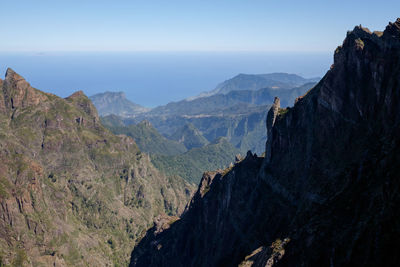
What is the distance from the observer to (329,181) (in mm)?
57781

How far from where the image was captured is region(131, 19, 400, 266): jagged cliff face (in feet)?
131

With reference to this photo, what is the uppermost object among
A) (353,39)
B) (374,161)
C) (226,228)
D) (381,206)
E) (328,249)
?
(353,39)

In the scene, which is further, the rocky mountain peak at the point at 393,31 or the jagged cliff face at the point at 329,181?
the rocky mountain peak at the point at 393,31

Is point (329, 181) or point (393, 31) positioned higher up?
point (393, 31)

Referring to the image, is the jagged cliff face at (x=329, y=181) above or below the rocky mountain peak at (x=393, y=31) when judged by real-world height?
below

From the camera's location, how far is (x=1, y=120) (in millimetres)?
198375

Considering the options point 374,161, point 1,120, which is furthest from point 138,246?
point 374,161

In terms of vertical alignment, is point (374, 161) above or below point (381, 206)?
above

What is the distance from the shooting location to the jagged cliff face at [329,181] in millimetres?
39906

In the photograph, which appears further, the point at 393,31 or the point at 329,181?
the point at 329,181

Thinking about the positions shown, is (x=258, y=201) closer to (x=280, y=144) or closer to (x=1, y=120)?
(x=280, y=144)

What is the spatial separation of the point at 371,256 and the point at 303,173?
3430 cm

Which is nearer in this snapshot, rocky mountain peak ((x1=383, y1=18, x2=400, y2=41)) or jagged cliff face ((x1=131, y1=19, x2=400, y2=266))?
jagged cliff face ((x1=131, y1=19, x2=400, y2=266))

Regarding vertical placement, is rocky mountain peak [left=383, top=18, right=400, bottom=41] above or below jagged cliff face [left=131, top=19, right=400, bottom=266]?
above
